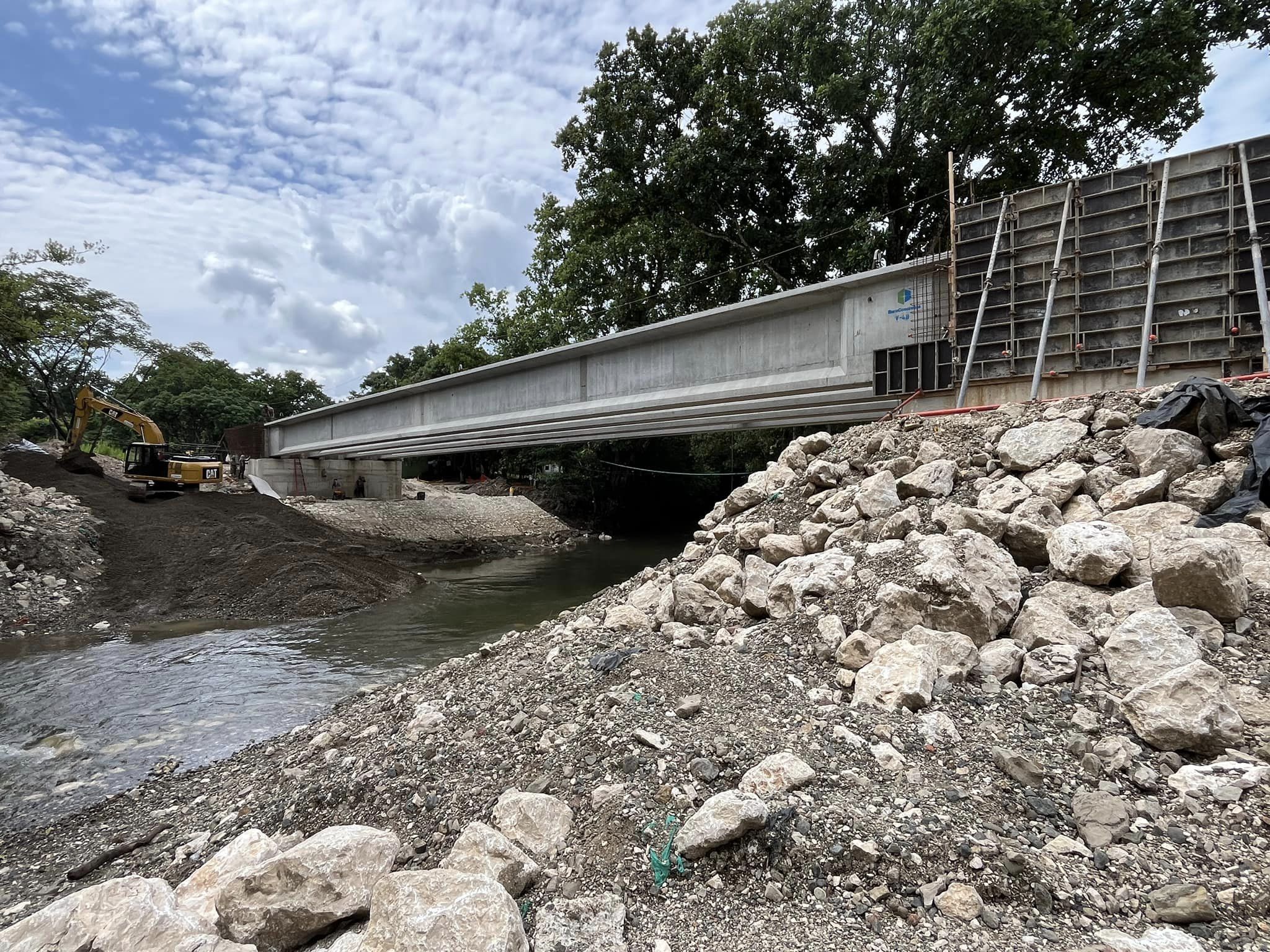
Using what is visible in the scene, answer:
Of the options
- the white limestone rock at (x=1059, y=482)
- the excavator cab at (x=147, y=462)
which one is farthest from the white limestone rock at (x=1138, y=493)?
the excavator cab at (x=147, y=462)

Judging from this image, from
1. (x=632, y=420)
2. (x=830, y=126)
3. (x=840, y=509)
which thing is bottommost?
(x=840, y=509)

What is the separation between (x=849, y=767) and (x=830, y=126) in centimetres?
1980

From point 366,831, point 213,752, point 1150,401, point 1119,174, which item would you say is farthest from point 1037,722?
point 1119,174

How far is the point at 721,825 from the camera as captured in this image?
2.71 meters

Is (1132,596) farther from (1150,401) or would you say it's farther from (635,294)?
(635,294)

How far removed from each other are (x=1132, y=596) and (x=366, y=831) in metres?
4.61

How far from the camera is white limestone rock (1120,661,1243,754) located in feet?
9.53

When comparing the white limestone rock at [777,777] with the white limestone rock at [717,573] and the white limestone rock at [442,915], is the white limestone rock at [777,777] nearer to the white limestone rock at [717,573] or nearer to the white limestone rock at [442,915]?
the white limestone rock at [442,915]

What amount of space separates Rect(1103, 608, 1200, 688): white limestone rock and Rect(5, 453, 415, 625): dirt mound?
1326 cm

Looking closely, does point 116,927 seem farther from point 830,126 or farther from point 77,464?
point 77,464

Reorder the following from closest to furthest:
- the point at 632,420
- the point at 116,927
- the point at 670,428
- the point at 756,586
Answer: the point at 116,927, the point at 756,586, the point at 632,420, the point at 670,428

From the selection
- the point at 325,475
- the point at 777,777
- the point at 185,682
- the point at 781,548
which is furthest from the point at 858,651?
the point at 325,475

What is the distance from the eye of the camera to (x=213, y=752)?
6426 millimetres

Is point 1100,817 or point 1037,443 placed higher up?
point 1037,443
